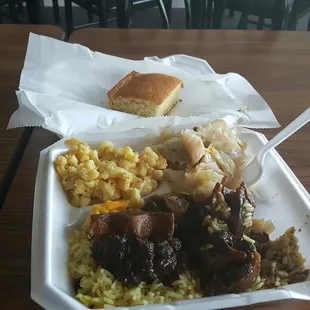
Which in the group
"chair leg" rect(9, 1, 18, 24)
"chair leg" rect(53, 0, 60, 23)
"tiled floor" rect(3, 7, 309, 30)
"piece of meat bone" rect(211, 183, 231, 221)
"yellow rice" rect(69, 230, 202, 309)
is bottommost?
"tiled floor" rect(3, 7, 309, 30)

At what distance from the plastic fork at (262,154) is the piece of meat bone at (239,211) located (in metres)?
0.12

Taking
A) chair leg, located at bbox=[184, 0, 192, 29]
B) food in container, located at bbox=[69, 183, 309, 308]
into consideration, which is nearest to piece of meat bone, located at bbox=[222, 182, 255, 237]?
food in container, located at bbox=[69, 183, 309, 308]

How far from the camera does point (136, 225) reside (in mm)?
755

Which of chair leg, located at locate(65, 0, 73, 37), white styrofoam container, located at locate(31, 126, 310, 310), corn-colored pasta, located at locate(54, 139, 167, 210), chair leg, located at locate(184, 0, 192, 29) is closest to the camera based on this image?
white styrofoam container, located at locate(31, 126, 310, 310)

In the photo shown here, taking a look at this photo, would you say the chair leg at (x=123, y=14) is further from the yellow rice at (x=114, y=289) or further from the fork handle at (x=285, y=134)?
the yellow rice at (x=114, y=289)

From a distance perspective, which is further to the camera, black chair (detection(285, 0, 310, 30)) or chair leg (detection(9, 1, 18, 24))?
chair leg (detection(9, 1, 18, 24))

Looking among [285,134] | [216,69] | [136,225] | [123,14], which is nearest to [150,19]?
[123,14]

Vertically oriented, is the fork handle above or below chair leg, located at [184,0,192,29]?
above

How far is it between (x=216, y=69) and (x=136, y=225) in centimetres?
77

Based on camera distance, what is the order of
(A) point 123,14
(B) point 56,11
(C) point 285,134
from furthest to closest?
(B) point 56,11 < (A) point 123,14 < (C) point 285,134

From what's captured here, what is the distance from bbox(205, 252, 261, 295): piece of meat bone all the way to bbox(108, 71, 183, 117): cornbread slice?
1.86 feet

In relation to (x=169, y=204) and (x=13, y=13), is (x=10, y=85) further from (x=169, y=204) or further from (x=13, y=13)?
(x=13, y=13)

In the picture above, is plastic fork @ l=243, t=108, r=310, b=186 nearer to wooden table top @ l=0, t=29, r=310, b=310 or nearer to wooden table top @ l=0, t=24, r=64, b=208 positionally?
wooden table top @ l=0, t=29, r=310, b=310

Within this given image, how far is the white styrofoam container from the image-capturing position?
667 mm
